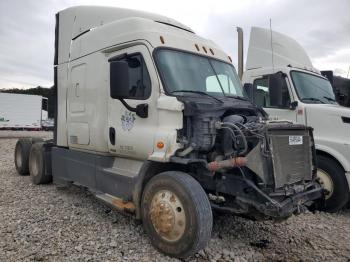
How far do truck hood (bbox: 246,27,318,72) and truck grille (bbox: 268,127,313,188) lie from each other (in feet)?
12.4

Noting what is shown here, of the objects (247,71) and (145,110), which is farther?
(247,71)

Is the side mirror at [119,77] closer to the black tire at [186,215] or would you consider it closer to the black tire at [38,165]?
the black tire at [186,215]

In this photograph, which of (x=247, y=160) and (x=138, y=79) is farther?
(x=138, y=79)

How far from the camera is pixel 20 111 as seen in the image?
28984 millimetres

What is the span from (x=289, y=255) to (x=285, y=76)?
12.8 feet

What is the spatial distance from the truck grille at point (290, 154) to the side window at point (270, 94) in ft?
6.26

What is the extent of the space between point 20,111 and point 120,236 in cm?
2675

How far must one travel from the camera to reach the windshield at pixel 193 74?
490cm

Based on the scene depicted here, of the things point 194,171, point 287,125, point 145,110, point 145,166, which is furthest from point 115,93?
point 287,125

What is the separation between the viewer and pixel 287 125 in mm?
4570

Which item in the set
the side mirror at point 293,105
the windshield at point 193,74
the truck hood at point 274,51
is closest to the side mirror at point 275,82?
the side mirror at point 293,105

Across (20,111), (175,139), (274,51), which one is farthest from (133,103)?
(20,111)

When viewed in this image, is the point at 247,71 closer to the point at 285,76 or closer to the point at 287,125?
the point at 285,76

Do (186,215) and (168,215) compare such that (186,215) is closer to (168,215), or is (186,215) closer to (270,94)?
(168,215)
